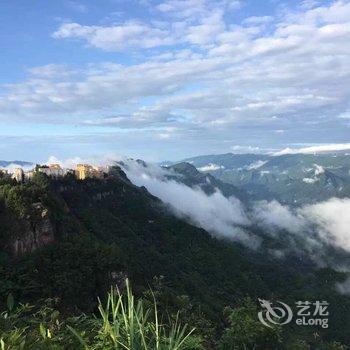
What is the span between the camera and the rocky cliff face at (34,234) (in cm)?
9469

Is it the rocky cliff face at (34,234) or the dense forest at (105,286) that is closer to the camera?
the dense forest at (105,286)

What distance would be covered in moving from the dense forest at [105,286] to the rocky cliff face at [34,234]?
0.22 m

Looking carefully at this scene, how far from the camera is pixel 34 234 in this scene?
9825cm

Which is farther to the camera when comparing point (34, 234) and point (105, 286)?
point (34, 234)

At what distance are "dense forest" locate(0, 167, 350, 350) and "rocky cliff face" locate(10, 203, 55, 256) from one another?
0.22 metres

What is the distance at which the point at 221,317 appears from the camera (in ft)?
366

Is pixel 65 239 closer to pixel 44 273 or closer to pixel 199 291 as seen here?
pixel 44 273

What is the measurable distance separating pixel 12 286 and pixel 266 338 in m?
44.5

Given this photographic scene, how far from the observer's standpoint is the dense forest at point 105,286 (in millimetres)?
15031

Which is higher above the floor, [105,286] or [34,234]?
[34,234]

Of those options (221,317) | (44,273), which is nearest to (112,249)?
(44,273)

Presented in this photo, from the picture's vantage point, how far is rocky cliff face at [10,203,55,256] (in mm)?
94688

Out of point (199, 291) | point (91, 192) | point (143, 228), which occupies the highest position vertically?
point (91, 192)

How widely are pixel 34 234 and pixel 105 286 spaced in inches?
803
